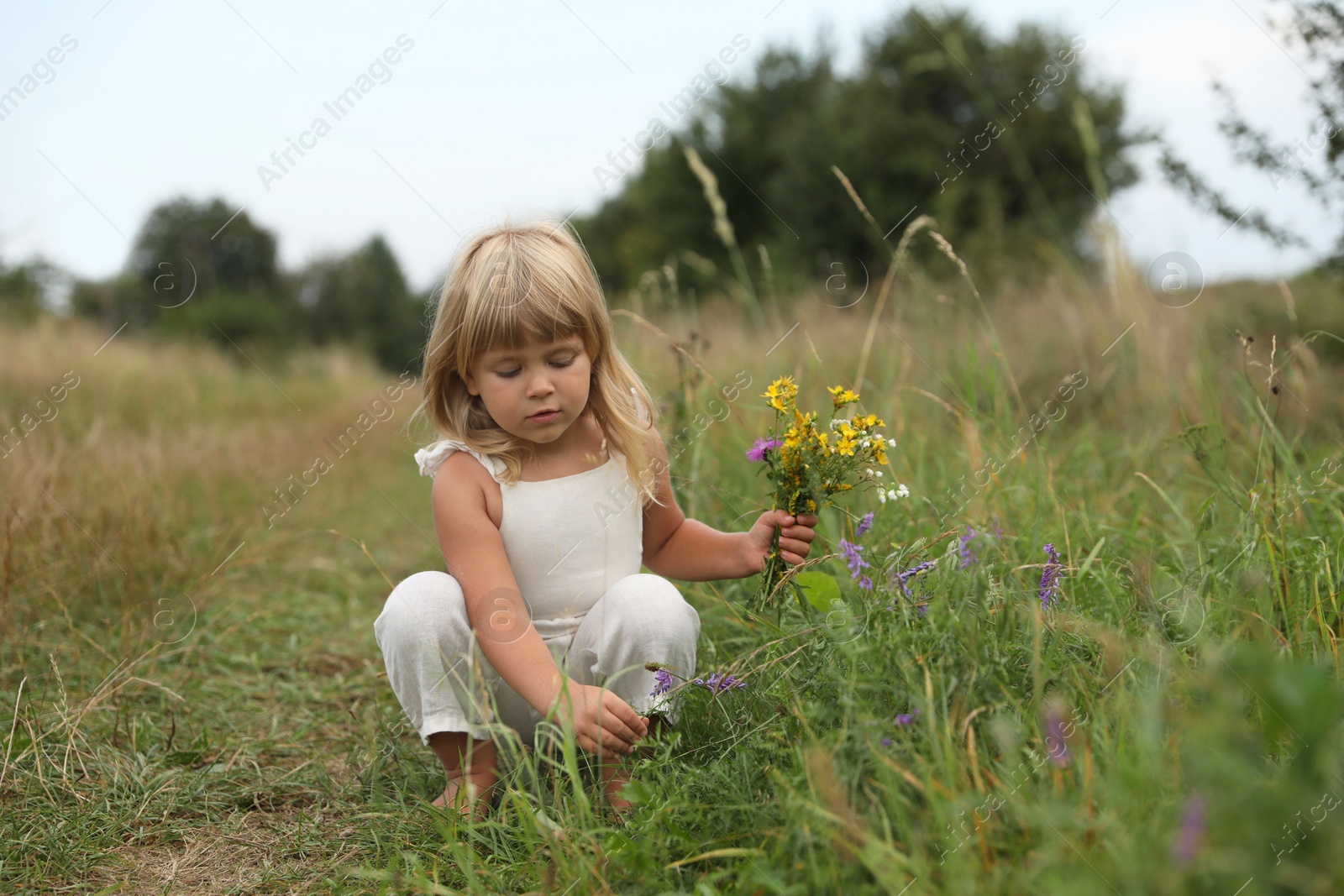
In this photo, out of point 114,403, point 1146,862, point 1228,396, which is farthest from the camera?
point 114,403

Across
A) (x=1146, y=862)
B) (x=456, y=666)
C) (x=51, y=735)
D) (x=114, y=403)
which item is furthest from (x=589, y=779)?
(x=114, y=403)

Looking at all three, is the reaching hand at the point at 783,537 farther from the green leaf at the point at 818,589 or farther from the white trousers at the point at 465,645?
the white trousers at the point at 465,645

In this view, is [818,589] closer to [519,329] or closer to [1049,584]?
[1049,584]

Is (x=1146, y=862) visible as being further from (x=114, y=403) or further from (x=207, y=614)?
(x=114, y=403)

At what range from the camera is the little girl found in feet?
5.55

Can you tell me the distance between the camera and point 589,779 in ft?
5.64

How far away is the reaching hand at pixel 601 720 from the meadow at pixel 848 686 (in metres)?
0.06

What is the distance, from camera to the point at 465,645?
173 centimetres

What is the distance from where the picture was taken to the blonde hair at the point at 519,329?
1723 millimetres

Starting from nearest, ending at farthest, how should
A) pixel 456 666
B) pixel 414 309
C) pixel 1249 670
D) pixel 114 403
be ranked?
1. pixel 1249 670
2. pixel 456 666
3. pixel 114 403
4. pixel 414 309

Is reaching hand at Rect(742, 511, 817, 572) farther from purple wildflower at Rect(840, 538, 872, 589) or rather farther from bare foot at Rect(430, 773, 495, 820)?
bare foot at Rect(430, 773, 495, 820)

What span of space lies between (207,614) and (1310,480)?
3.17m

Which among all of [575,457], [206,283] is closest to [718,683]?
[575,457]

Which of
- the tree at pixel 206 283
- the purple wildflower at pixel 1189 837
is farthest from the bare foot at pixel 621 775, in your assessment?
the tree at pixel 206 283
